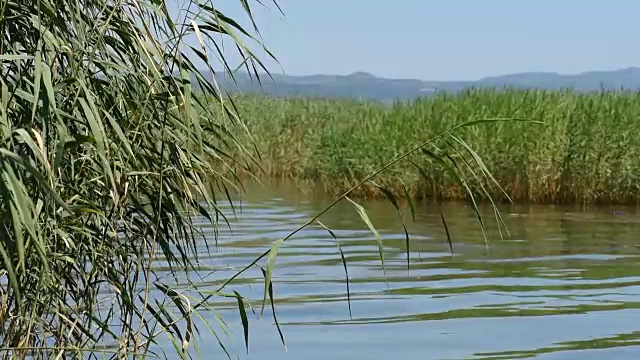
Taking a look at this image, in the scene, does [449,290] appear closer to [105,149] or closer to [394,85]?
[105,149]

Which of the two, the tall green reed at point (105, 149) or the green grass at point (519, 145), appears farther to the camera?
the green grass at point (519, 145)

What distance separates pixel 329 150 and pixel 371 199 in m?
1.19

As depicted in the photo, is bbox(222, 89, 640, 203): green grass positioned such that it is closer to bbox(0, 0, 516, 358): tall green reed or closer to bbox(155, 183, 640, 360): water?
bbox(155, 183, 640, 360): water

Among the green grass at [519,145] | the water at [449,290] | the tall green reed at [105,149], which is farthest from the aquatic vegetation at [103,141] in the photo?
the green grass at [519,145]

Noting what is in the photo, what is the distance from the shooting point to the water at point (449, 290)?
7.23m

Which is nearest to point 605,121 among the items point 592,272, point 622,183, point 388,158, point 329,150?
point 622,183

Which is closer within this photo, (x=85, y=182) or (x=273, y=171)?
(x=85, y=182)

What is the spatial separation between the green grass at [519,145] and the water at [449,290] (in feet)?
1.57

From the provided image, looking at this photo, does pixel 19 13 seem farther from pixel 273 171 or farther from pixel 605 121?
pixel 273 171

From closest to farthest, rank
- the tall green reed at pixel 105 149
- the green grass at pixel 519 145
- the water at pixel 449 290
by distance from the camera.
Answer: the tall green reed at pixel 105 149 < the water at pixel 449 290 < the green grass at pixel 519 145

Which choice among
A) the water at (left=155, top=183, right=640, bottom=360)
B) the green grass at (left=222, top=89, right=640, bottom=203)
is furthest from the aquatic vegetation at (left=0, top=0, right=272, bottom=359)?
the green grass at (left=222, top=89, right=640, bottom=203)

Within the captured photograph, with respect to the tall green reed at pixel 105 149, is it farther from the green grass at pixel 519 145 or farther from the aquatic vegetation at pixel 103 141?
the green grass at pixel 519 145

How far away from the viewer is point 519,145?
15.7 metres

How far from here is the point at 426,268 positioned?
10820mm
